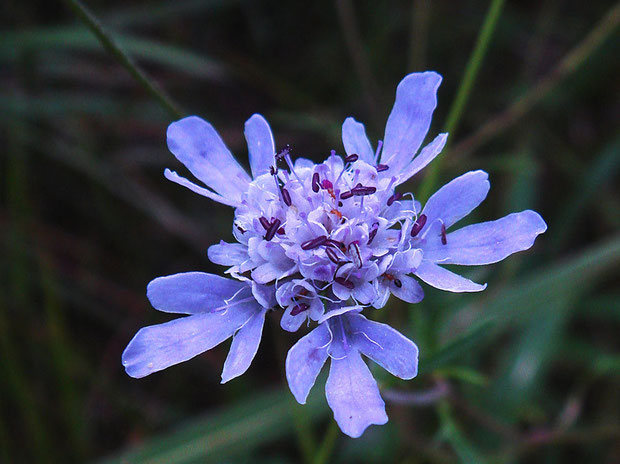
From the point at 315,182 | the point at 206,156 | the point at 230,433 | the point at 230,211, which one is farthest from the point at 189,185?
the point at 230,211

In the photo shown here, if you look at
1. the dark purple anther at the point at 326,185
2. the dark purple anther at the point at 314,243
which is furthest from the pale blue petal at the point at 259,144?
the dark purple anther at the point at 314,243

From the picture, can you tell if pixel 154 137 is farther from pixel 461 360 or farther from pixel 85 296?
pixel 461 360

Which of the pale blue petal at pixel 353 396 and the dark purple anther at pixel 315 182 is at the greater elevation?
the dark purple anther at pixel 315 182

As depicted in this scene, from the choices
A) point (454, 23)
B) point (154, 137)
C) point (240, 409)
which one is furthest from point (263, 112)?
point (240, 409)

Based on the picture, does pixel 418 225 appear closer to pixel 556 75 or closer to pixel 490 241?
pixel 490 241

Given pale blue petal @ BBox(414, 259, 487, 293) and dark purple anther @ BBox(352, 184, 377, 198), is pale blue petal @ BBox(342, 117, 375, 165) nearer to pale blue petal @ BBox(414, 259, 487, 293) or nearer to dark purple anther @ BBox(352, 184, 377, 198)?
dark purple anther @ BBox(352, 184, 377, 198)

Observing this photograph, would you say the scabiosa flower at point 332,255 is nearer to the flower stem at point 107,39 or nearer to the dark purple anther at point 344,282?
the dark purple anther at point 344,282
